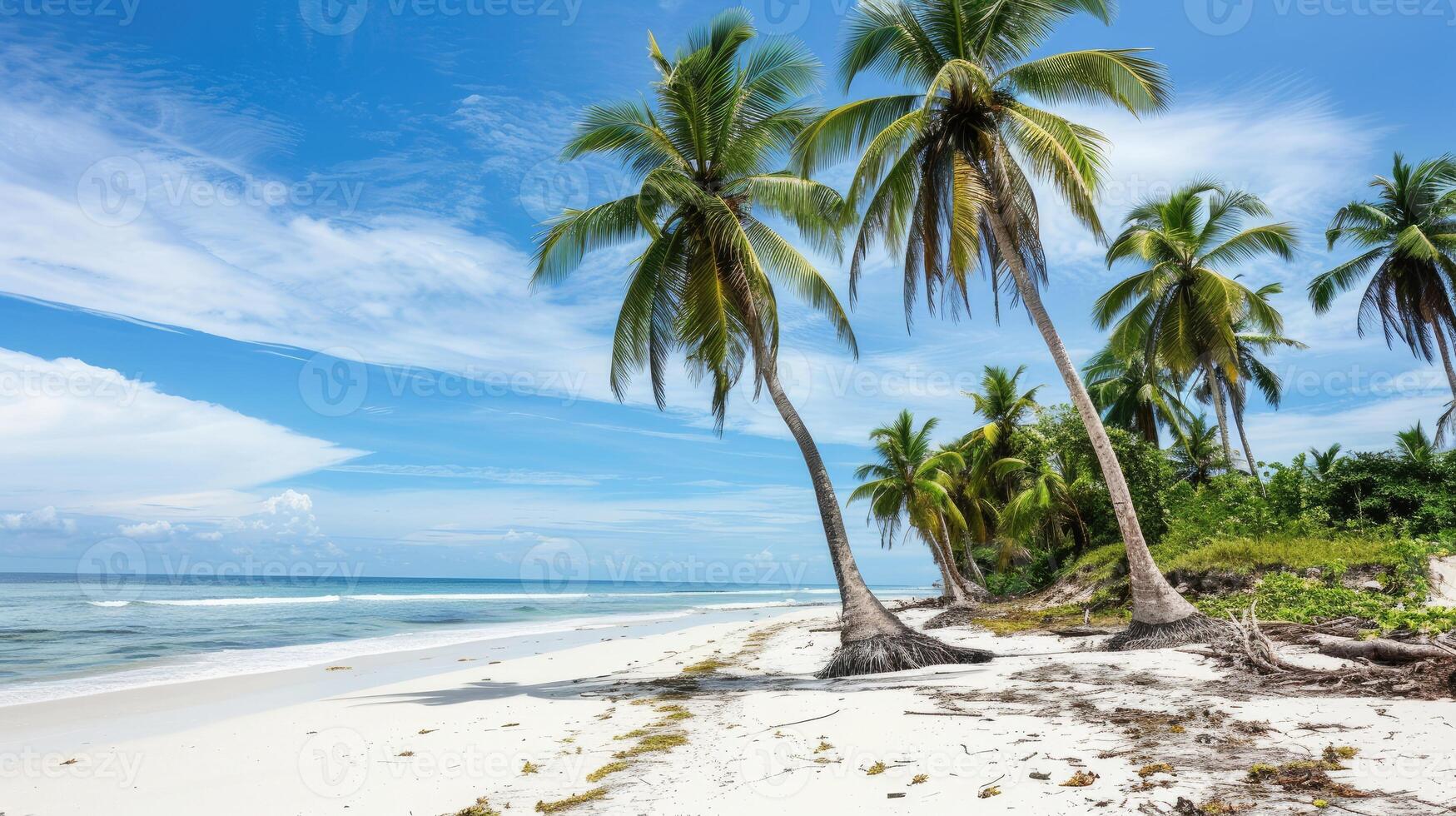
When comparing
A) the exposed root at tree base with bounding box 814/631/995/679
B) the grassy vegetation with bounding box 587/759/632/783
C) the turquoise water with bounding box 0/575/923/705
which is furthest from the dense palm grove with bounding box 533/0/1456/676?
the turquoise water with bounding box 0/575/923/705

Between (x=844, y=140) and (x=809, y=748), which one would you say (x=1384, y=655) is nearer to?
(x=809, y=748)

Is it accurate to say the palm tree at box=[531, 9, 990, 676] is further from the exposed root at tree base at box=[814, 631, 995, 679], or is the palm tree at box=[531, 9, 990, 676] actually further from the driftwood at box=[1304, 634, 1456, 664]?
the driftwood at box=[1304, 634, 1456, 664]

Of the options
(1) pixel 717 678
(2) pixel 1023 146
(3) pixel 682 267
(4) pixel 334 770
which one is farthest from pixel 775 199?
(4) pixel 334 770

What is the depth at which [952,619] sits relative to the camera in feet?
64.1

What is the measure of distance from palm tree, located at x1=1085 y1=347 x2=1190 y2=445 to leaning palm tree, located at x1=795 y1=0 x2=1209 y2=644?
18482 millimetres

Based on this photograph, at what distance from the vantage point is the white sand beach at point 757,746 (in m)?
4.18

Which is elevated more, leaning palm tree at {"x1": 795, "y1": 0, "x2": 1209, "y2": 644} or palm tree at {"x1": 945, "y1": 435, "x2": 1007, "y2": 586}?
leaning palm tree at {"x1": 795, "y1": 0, "x2": 1209, "y2": 644}

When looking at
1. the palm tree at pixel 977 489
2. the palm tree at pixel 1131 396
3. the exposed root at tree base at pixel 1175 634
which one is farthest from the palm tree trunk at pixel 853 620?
the palm tree at pixel 1131 396

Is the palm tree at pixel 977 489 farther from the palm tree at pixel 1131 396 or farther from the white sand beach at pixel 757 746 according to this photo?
the white sand beach at pixel 757 746

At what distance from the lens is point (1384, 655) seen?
21.1ft

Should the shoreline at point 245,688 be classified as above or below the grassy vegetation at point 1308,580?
below

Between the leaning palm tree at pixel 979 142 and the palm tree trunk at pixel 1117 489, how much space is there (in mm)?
22

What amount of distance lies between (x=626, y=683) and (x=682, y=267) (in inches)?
248

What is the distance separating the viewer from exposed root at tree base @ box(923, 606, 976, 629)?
1814 cm
